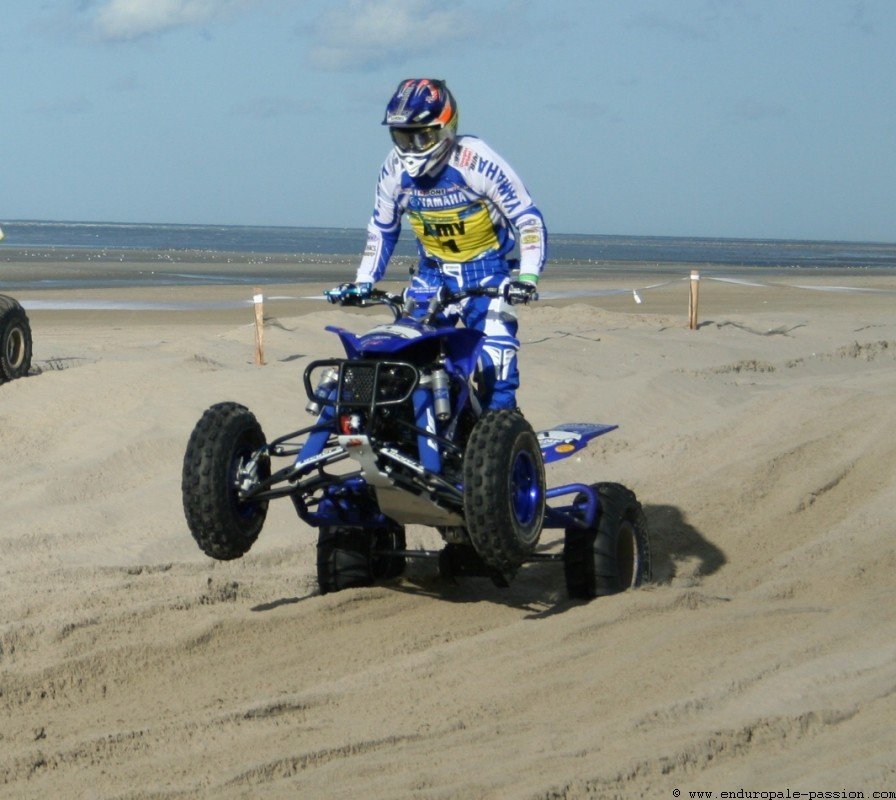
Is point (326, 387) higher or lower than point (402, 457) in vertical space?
higher

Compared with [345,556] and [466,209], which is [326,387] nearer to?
[345,556]

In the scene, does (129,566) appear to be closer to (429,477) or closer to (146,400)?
(429,477)

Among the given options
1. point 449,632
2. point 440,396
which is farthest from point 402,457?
point 449,632

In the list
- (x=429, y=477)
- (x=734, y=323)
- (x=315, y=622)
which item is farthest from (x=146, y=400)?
(x=734, y=323)

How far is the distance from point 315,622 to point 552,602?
1.34 metres

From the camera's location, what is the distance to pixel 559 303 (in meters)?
30.2

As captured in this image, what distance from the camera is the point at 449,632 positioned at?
20.1 feet

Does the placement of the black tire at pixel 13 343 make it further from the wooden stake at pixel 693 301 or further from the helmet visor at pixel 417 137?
the wooden stake at pixel 693 301

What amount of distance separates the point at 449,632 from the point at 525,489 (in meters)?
0.85

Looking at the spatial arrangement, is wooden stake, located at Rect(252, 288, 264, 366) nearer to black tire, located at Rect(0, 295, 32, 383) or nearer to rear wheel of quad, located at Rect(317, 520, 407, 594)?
black tire, located at Rect(0, 295, 32, 383)

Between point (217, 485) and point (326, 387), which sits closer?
point (217, 485)

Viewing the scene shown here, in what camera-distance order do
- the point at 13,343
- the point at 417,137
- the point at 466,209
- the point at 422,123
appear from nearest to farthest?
the point at 422,123 → the point at 417,137 → the point at 466,209 → the point at 13,343

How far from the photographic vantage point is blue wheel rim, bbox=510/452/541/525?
567 centimetres

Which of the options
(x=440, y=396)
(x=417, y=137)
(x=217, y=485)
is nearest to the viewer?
(x=217, y=485)
